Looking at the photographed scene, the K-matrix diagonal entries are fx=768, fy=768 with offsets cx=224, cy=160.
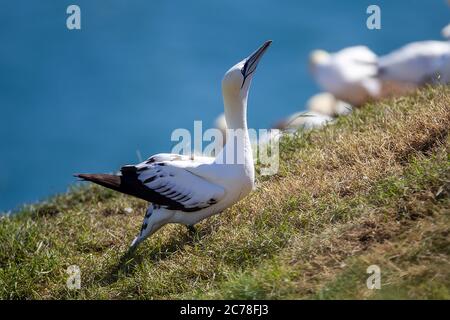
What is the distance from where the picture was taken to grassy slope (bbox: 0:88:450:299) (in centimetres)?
421

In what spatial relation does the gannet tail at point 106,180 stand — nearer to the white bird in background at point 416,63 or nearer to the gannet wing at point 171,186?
the gannet wing at point 171,186

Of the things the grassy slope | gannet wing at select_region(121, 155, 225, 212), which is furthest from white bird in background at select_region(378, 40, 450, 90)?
gannet wing at select_region(121, 155, 225, 212)

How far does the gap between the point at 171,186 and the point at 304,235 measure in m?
0.98

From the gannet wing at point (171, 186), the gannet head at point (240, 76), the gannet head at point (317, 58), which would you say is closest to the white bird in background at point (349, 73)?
the gannet head at point (317, 58)

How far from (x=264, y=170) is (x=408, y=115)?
4.06 feet

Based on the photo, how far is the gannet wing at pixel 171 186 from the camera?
5109 mm

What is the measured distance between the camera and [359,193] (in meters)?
5.07

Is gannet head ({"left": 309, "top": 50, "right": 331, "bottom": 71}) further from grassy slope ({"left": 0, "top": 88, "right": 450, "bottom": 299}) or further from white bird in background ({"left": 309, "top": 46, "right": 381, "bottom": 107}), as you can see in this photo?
grassy slope ({"left": 0, "top": 88, "right": 450, "bottom": 299})

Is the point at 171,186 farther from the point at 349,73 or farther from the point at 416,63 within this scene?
the point at 349,73

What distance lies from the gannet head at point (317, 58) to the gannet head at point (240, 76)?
7485 millimetres

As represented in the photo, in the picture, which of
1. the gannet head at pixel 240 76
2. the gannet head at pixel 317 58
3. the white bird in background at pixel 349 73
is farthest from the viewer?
the gannet head at pixel 317 58

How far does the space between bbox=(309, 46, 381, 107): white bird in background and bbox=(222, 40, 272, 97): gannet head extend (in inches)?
211
